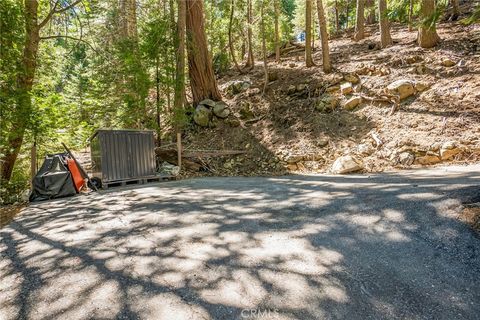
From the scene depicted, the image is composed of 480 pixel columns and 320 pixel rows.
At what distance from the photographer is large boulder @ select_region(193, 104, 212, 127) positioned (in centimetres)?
1065

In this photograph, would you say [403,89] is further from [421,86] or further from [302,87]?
[302,87]

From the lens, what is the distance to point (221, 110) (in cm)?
1070

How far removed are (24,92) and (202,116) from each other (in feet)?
18.7

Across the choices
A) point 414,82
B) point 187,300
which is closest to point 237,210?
point 187,300

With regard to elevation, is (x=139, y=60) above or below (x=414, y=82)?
above

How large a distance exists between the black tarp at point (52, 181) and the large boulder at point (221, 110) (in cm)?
581

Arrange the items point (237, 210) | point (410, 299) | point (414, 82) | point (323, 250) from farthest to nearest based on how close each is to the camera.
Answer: point (414, 82)
point (237, 210)
point (323, 250)
point (410, 299)

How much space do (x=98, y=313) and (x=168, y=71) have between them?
26.5 feet

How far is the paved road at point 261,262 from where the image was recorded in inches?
68.1

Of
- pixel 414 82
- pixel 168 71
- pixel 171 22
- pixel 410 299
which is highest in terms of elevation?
pixel 171 22

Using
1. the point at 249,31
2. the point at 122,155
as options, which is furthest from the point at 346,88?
the point at 249,31

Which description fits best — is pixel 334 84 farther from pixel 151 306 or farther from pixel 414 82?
pixel 151 306

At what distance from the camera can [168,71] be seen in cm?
867

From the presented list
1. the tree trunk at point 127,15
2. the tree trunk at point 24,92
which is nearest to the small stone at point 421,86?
the tree trunk at point 127,15
